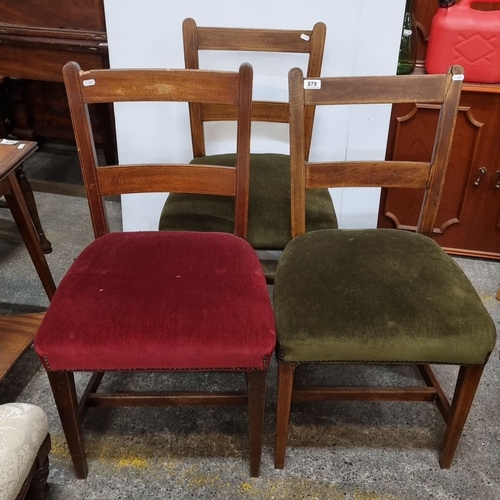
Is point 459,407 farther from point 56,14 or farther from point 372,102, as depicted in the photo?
point 56,14

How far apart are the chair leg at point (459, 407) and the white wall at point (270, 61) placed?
88 centimetres

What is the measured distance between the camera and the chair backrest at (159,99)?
1.24 metres

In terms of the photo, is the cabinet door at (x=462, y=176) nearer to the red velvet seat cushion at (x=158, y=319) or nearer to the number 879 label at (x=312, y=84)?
the number 879 label at (x=312, y=84)

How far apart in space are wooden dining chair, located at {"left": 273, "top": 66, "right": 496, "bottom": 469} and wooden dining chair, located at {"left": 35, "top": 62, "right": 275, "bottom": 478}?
88 mm

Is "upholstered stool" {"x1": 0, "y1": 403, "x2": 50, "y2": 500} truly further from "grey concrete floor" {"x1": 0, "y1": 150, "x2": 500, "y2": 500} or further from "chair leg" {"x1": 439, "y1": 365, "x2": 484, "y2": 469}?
"chair leg" {"x1": 439, "y1": 365, "x2": 484, "y2": 469}

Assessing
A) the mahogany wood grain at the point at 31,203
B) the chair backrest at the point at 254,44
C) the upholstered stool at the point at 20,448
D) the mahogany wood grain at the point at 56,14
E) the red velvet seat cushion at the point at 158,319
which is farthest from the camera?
the mahogany wood grain at the point at 56,14

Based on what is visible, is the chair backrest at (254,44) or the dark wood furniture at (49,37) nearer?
the chair backrest at (254,44)

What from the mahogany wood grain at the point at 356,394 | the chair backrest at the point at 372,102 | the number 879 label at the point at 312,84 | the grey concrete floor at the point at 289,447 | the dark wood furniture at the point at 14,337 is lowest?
the grey concrete floor at the point at 289,447

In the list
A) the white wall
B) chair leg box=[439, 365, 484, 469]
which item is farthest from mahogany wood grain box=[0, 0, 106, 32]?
chair leg box=[439, 365, 484, 469]

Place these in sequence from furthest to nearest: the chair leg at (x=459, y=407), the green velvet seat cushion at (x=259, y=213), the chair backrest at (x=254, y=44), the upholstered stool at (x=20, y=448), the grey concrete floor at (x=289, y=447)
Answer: the chair backrest at (x=254, y=44)
the green velvet seat cushion at (x=259, y=213)
the grey concrete floor at (x=289, y=447)
the chair leg at (x=459, y=407)
the upholstered stool at (x=20, y=448)

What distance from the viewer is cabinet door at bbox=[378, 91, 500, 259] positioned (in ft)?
6.23

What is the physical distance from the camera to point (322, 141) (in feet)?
6.18

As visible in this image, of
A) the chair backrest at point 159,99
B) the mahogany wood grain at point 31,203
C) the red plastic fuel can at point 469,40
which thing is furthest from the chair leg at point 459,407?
the mahogany wood grain at point 31,203

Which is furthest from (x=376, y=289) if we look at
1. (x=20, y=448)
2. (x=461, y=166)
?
(x=461, y=166)
